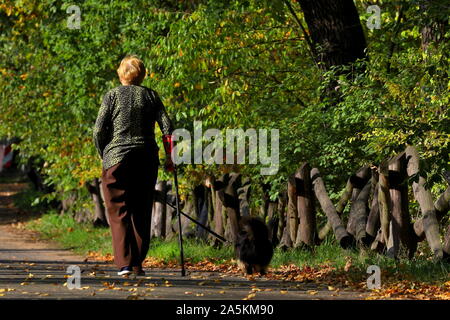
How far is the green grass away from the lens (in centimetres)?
1081

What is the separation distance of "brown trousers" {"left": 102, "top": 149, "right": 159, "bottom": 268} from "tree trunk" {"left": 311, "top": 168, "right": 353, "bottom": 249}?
291cm

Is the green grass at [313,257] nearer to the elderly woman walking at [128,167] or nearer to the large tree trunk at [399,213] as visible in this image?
the large tree trunk at [399,213]

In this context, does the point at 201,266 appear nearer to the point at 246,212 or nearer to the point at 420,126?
the point at 246,212

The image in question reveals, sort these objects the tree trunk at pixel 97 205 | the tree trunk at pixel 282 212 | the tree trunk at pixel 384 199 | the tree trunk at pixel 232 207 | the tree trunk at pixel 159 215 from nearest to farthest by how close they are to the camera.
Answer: the tree trunk at pixel 384 199
the tree trunk at pixel 282 212
the tree trunk at pixel 232 207
the tree trunk at pixel 159 215
the tree trunk at pixel 97 205

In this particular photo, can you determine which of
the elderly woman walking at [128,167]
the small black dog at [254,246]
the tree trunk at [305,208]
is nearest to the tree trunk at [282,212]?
the tree trunk at [305,208]

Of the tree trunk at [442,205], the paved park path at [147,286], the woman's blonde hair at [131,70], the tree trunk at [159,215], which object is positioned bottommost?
the paved park path at [147,286]

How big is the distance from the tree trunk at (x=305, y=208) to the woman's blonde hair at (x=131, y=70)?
12.1ft

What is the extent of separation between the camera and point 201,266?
1373 centimetres

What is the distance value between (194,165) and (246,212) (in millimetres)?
2257

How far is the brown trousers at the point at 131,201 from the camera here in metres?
10.9

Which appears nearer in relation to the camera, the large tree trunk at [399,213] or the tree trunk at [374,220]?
the large tree trunk at [399,213]

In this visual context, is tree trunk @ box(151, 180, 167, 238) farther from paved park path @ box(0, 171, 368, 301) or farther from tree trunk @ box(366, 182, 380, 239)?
tree trunk @ box(366, 182, 380, 239)

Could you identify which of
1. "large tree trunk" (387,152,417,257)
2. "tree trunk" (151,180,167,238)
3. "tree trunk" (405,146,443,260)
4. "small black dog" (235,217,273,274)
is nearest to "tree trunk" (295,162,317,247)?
"large tree trunk" (387,152,417,257)
